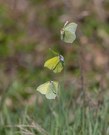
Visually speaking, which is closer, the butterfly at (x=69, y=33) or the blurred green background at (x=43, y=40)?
the butterfly at (x=69, y=33)

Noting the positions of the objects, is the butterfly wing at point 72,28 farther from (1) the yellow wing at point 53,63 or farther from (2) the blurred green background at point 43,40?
(2) the blurred green background at point 43,40

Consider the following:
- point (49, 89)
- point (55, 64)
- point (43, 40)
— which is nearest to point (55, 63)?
point (55, 64)

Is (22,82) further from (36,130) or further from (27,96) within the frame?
(36,130)

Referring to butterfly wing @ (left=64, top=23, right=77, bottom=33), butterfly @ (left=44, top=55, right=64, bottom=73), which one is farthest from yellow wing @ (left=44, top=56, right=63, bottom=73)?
butterfly wing @ (left=64, top=23, right=77, bottom=33)

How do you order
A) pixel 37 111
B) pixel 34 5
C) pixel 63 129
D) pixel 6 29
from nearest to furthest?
pixel 63 129 < pixel 37 111 < pixel 6 29 < pixel 34 5

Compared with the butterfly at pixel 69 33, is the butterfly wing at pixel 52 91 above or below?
below

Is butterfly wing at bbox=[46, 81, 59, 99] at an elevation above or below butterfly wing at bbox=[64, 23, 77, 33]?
below

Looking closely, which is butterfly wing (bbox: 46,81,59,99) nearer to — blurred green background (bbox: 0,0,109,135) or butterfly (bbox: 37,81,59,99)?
butterfly (bbox: 37,81,59,99)

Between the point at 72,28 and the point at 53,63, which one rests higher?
the point at 72,28

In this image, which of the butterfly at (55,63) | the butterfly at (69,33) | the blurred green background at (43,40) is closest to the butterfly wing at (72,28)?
the butterfly at (69,33)

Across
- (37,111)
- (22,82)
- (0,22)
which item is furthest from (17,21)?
(37,111)

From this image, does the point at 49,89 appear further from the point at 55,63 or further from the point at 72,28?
the point at 72,28
